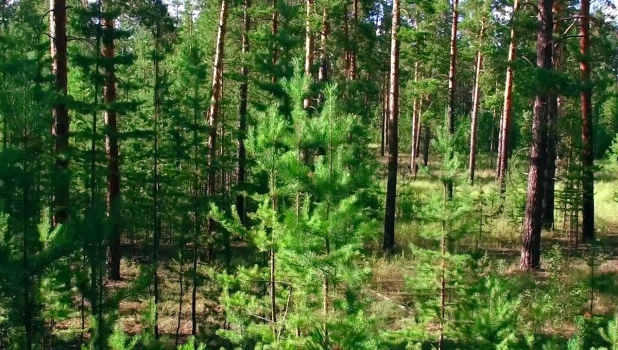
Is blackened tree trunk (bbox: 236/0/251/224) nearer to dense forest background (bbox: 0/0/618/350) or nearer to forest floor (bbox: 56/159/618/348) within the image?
dense forest background (bbox: 0/0/618/350)

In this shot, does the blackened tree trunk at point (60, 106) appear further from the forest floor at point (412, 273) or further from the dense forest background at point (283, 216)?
the forest floor at point (412, 273)

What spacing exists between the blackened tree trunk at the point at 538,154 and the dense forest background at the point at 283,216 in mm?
51

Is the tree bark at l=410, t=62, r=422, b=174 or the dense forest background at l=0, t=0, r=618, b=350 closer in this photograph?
the dense forest background at l=0, t=0, r=618, b=350

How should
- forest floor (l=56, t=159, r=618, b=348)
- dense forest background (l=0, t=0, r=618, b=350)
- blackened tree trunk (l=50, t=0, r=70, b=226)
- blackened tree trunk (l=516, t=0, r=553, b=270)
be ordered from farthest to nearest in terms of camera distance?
blackened tree trunk (l=516, t=0, r=553, b=270)
forest floor (l=56, t=159, r=618, b=348)
blackened tree trunk (l=50, t=0, r=70, b=226)
dense forest background (l=0, t=0, r=618, b=350)

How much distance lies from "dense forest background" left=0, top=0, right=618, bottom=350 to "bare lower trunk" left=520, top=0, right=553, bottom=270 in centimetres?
5

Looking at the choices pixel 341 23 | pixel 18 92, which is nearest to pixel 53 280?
pixel 18 92

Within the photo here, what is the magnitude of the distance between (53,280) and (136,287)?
1.39m

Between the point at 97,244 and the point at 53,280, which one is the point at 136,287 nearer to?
the point at 97,244

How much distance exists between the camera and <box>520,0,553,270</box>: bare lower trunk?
13.5 meters

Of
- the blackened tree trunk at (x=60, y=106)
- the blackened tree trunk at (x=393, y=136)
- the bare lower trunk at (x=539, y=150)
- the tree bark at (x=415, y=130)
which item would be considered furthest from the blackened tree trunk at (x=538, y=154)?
the tree bark at (x=415, y=130)

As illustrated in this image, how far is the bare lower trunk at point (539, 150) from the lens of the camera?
13469 mm

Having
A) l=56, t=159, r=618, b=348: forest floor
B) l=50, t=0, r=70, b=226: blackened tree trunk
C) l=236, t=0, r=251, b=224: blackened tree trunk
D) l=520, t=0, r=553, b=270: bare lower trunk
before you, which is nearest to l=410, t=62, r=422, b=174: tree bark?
l=56, t=159, r=618, b=348: forest floor

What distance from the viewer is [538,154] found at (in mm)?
13734

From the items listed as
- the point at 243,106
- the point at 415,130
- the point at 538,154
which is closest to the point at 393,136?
the point at 538,154
